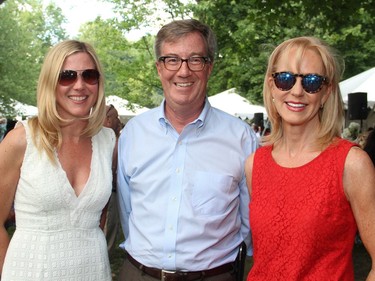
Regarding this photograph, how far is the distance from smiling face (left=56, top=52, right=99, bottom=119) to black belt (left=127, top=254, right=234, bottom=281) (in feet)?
3.34

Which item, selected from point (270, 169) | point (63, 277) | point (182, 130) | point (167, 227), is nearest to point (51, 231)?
point (63, 277)

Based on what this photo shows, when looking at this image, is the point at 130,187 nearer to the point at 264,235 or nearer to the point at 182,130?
the point at 182,130

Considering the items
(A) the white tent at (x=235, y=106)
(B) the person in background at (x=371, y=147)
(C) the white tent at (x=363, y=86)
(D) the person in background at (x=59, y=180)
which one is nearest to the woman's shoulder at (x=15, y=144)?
(D) the person in background at (x=59, y=180)

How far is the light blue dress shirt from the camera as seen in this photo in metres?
3.12

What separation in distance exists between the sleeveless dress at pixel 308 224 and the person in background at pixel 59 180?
1022mm

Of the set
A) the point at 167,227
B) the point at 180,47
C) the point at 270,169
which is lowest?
the point at 167,227

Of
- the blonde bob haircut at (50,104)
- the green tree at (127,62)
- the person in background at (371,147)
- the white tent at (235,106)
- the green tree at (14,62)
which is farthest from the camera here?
the green tree at (14,62)

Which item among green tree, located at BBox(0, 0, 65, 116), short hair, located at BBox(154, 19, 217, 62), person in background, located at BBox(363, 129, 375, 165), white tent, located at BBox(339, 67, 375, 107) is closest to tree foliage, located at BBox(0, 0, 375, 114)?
green tree, located at BBox(0, 0, 65, 116)

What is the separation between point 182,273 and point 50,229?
2.67ft

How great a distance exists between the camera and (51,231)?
115 inches

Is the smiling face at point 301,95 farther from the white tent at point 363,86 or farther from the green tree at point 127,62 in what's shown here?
the green tree at point 127,62

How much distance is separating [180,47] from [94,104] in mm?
658

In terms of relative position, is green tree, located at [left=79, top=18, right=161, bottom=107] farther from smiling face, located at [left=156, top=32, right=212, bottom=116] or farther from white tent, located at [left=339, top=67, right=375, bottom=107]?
smiling face, located at [left=156, top=32, right=212, bottom=116]

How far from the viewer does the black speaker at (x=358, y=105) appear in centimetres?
1346
